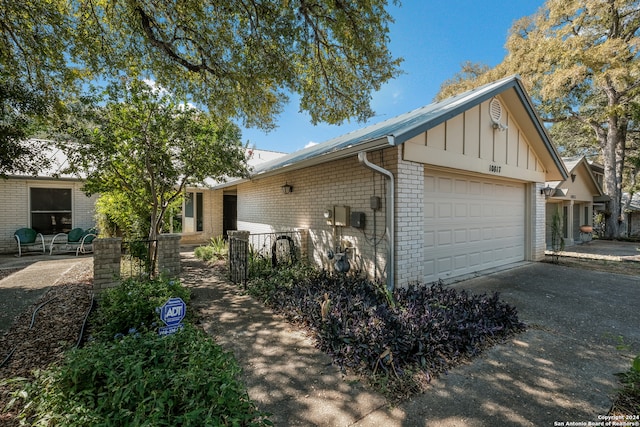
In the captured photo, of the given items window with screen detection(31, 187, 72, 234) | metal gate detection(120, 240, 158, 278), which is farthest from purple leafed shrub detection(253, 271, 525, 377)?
window with screen detection(31, 187, 72, 234)

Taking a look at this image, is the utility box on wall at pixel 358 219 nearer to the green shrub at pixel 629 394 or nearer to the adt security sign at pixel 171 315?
the adt security sign at pixel 171 315

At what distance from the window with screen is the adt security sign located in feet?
39.8

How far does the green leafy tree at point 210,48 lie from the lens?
4.85 meters

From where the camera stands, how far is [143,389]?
1735 millimetres

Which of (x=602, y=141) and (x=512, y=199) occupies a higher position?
(x=602, y=141)

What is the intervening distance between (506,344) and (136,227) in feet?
32.3

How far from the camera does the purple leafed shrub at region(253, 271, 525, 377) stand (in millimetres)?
3004

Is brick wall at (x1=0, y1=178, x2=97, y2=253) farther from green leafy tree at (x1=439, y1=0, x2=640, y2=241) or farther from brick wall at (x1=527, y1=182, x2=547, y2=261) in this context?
green leafy tree at (x1=439, y1=0, x2=640, y2=241)

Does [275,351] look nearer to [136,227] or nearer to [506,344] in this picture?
[506,344]

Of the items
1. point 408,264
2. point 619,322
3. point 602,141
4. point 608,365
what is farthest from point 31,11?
point 602,141

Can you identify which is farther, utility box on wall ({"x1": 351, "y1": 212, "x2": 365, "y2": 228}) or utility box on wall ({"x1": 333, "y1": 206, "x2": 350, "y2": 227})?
utility box on wall ({"x1": 333, "y1": 206, "x2": 350, "y2": 227})

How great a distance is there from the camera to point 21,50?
15.9 ft

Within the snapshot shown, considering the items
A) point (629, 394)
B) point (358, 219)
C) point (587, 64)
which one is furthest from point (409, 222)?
point (587, 64)

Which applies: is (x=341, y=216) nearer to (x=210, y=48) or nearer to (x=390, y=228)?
(x=390, y=228)
